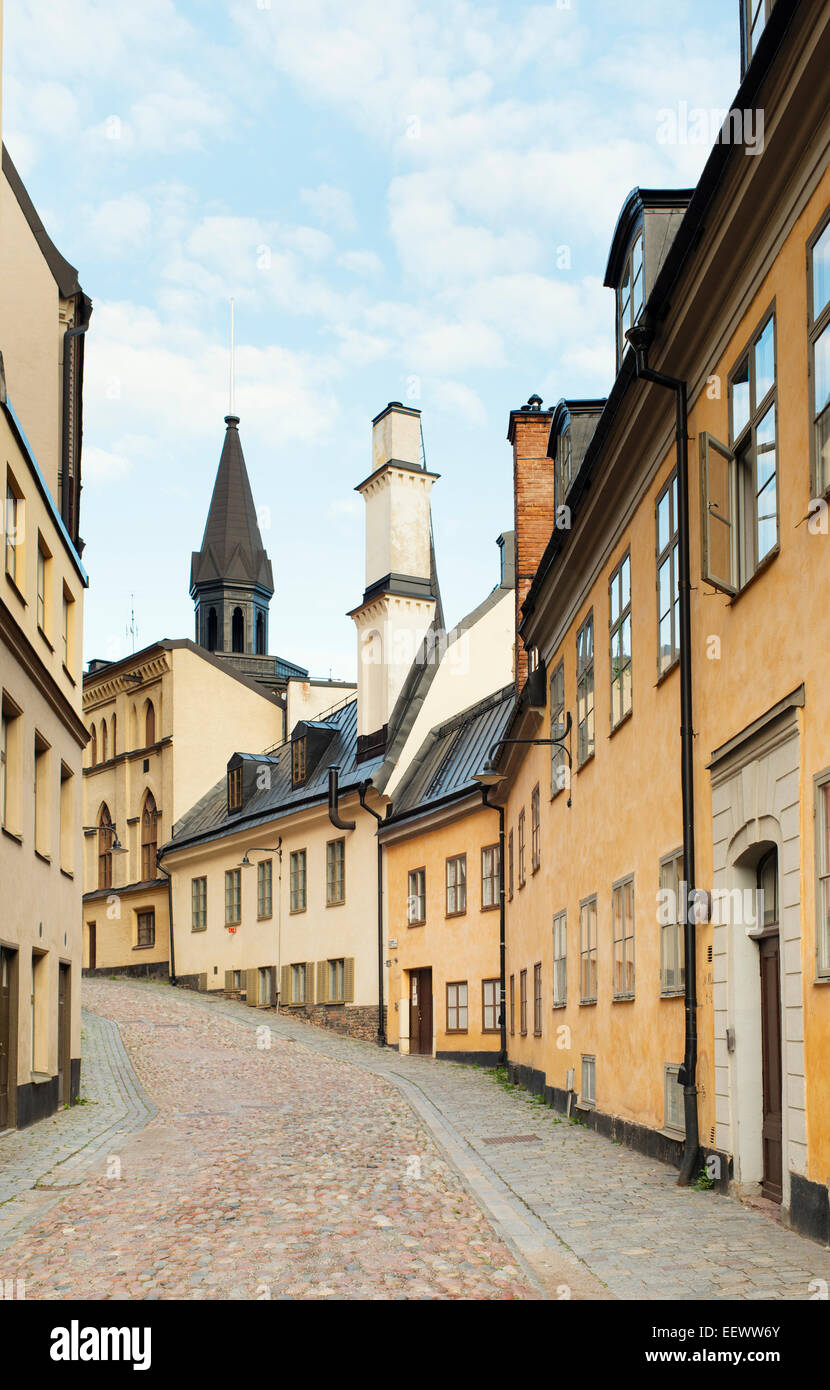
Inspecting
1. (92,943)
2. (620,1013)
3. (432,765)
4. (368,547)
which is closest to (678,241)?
(620,1013)

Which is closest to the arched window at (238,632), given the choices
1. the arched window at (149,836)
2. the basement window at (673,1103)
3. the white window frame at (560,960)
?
the arched window at (149,836)

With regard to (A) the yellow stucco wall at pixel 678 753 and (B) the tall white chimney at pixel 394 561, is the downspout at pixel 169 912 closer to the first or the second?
(B) the tall white chimney at pixel 394 561

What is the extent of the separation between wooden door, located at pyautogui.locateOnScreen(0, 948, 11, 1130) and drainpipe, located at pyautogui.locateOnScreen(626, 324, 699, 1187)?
784cm

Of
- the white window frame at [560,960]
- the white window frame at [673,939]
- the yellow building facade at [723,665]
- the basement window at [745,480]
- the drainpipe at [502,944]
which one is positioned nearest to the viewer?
the yellow building facade at [723,665]

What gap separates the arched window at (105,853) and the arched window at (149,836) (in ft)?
6.85

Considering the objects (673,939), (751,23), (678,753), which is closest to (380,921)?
(673,939)

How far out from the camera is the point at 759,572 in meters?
10.1

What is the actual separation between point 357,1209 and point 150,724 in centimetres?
4049

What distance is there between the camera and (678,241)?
11.2 meters

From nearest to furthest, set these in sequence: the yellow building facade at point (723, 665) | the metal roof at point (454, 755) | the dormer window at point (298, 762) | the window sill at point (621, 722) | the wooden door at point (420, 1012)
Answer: the yellow building facade at point (723, 665) → the window sill at point (621, 722) → the metal roof at point (454, 755) → the wooden door at point (420, 1012) → the dormer window at point (298, 762)

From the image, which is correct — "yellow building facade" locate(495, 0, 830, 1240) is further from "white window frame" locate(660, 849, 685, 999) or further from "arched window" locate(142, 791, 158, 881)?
"arched window" locate(142, 791, 158, 881)

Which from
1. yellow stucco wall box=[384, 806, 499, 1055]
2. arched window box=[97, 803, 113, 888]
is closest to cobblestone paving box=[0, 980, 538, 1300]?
yellow stucco wall box=[384, 806, 499, 1055]

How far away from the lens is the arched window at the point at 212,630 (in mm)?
67688

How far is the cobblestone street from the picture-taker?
25.4 ft
